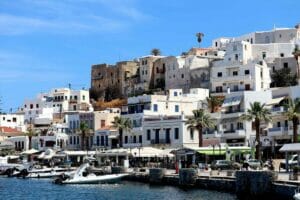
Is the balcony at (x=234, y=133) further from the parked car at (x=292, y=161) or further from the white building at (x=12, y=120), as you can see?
the white building at (x=12, y=120)

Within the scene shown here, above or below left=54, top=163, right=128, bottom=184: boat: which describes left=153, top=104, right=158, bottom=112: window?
above

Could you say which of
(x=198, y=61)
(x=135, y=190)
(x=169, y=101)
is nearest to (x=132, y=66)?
(x=198, y=61)

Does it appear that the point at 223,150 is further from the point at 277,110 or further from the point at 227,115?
the point at 227,115

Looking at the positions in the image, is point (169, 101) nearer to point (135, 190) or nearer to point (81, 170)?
point (81, 170)

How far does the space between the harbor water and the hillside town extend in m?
8.01

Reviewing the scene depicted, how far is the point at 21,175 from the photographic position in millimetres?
83375

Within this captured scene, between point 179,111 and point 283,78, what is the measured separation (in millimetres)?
22987

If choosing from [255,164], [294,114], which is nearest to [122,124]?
[294,114]

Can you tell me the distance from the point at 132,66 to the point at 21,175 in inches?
2168

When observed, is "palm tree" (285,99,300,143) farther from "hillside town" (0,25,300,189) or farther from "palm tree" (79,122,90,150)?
"palm tree" (79,122,90,150)

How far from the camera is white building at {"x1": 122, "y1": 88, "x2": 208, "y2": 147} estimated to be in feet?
254

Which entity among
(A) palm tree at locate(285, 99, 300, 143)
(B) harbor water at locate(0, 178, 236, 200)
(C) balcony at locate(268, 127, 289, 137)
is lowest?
(B) harbor water at locate(0, 178, 236, 200)

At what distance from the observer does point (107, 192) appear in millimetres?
55969

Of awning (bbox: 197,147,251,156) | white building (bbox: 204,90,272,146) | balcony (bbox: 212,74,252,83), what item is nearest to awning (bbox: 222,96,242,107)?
white building (bbox: 204,90,272,146)
